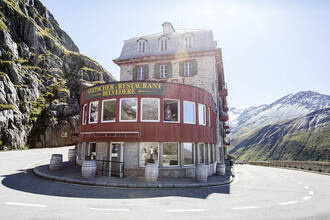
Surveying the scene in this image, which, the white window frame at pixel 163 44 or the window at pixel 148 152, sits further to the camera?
the white window frame at pixel 163 44

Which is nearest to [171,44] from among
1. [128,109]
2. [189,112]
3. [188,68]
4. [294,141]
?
[188,68]

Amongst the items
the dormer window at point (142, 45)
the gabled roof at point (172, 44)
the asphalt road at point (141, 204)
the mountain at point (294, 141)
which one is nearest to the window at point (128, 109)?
the asphalt road at point (141, 204)

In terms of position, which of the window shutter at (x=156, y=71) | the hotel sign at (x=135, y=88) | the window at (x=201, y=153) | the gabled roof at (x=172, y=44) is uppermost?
the gabled roof at (x=172, y=44)

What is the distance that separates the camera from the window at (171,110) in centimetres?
1492

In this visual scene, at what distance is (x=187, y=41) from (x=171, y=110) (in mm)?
12434

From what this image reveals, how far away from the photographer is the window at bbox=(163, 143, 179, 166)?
46.6 feet

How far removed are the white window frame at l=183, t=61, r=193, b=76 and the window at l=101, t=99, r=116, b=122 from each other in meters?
10.6

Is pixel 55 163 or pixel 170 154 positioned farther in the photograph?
pixel 55 163

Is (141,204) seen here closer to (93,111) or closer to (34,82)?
(93,111)

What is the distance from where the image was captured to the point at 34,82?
4581 centimetres

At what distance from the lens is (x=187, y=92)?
15.5 metres

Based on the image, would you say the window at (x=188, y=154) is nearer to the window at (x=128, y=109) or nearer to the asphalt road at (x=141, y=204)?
the asphalt road at (x=141, y=204)

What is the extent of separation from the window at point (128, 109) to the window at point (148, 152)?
6.63 feet

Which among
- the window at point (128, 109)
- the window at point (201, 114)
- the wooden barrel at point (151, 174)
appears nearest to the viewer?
the wooden barrel at point (151, 174)
